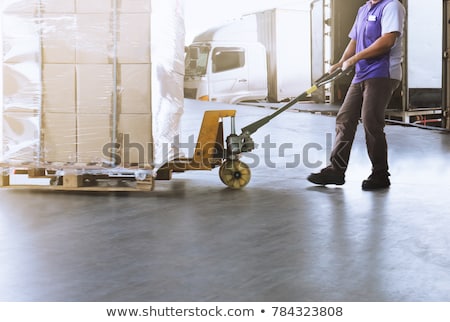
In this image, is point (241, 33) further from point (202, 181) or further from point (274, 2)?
point (202, 181)

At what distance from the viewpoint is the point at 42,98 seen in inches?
172

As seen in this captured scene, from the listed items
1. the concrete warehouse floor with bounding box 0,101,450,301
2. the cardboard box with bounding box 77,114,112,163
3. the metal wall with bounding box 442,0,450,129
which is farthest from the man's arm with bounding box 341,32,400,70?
the metal wall with bounding box 442,0,450,129

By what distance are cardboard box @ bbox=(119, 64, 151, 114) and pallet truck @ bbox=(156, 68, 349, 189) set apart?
1.72 feet

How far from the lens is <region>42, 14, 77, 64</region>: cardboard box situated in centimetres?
431

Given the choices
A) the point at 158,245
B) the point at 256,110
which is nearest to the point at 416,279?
the point at 158,245

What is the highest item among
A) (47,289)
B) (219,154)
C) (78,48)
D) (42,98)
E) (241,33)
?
(241,33)

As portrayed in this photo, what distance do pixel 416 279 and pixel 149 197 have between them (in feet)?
7.76

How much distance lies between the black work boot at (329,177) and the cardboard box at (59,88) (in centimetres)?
193

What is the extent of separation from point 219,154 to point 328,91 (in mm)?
9523

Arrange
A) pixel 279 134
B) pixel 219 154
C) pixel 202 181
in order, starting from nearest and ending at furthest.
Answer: pixel 219 154 → pixel 202 181 → pixel 279 134

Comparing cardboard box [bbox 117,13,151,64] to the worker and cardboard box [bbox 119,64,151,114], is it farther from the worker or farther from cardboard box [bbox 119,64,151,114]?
the worker

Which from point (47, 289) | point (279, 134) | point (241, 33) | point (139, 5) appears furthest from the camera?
point (241, 33)

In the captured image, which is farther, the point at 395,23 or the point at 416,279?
the point at 395,23

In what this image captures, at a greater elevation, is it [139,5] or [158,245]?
[139,5]
